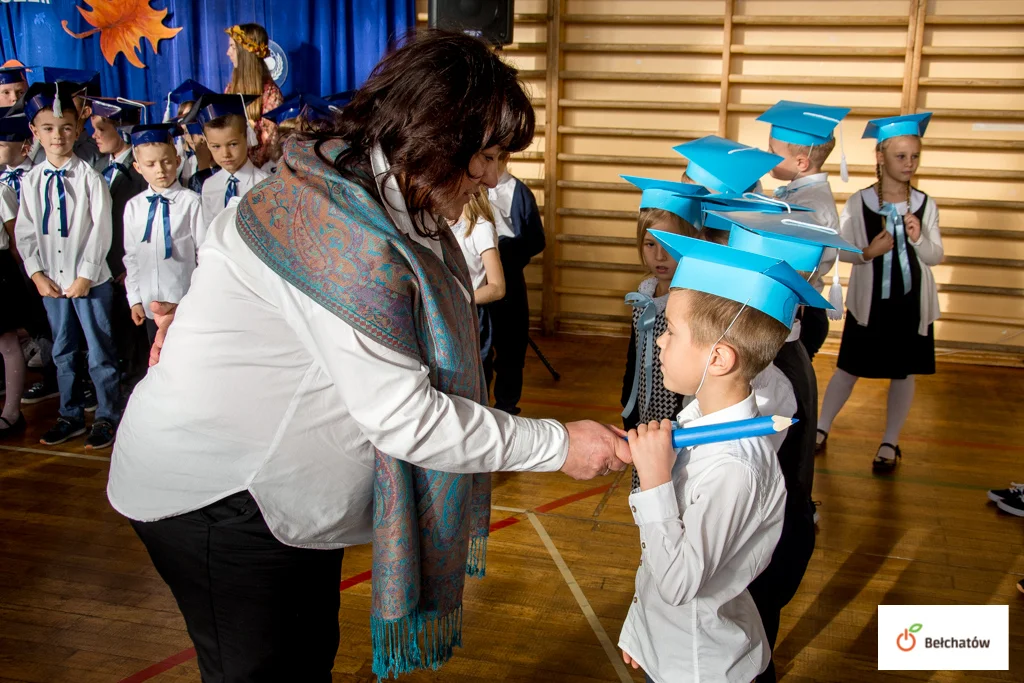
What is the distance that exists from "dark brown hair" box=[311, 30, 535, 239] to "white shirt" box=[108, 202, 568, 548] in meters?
0.22

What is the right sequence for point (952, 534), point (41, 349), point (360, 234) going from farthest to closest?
1. point (41, 349)
2. point (952, 534)
3. point (360, 234)

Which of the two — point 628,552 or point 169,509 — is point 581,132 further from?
point 169,509

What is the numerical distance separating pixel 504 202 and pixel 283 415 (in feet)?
8.83

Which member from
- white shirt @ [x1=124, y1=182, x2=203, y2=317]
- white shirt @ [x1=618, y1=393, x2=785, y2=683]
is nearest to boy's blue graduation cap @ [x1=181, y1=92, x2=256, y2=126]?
white shirt @ [x1=124, y1=182, x2=203, y2=317]

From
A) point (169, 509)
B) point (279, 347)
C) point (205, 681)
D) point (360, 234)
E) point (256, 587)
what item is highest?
point (360, 234)

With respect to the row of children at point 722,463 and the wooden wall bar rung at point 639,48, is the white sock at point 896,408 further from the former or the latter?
the wooden wall bar rung at point 639,48

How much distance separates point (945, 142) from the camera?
5.11 metres

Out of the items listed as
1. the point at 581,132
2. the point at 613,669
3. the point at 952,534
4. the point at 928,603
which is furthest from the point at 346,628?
the point at 581,132

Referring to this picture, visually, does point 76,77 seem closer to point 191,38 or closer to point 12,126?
point 12,126

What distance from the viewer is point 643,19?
212 inches

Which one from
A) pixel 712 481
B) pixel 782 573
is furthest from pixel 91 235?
pixel 712 481

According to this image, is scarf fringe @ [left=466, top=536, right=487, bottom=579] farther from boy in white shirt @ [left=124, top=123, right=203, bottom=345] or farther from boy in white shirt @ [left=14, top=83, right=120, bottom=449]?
boy in white shirt @ [left=14, top=83, right=120, bottom=449]

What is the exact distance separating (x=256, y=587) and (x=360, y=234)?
565 mm

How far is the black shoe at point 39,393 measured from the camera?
13.9ft
